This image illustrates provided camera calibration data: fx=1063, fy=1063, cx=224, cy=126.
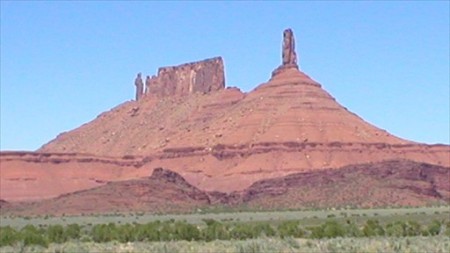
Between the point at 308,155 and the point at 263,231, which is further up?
the point at 308,155

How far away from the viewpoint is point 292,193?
13138 cm

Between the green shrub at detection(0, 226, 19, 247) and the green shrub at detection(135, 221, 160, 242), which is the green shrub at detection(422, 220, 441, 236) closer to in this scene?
the green shrub at detection(135, 221, 160, 242)

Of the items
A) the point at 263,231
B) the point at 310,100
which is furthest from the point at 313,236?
the point at 310,100

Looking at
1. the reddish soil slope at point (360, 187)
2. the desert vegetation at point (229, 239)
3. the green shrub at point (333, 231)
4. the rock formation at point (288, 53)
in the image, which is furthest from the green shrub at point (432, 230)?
the rock formation at point (288, 53)

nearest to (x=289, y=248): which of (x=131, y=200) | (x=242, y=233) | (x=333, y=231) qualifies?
(x=333, y=231)

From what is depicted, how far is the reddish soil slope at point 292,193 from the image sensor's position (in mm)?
124250

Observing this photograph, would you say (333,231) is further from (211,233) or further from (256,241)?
(256,241)

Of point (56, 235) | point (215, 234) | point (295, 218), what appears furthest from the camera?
point (295, 218)

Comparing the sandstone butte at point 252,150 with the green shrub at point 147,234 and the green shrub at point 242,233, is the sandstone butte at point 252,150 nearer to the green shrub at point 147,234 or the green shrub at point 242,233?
the green shrub at point 242,233

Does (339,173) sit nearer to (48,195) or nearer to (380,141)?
(380,141)

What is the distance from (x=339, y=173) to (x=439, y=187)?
502 inches

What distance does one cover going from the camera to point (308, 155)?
6358 inches

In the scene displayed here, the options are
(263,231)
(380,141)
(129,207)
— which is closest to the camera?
(263,231)

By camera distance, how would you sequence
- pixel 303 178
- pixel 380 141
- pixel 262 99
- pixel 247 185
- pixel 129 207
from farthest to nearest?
pixel 262 99, pixel 380 141, pixel 247 185, pixel 303 178, pixel 129 207
